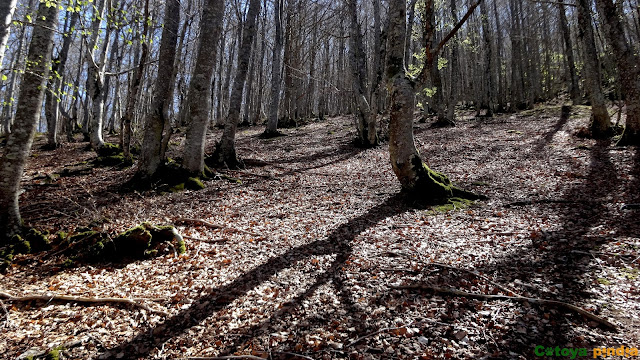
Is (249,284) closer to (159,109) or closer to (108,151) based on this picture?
(159,109)

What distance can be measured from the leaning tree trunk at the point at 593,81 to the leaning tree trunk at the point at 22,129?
15.3 meters

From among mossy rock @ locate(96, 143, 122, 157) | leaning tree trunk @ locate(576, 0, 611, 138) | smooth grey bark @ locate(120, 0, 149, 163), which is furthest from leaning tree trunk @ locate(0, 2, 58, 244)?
leaning tree trunk @ locate(576, 0, 611, 138)

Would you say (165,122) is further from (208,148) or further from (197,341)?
(197,341)

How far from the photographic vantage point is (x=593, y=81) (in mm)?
10742

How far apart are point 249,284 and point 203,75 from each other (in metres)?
6.14

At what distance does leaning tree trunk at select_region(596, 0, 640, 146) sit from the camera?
9086mm

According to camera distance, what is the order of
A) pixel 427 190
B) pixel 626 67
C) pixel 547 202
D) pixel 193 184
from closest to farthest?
1. pixel 547 202
2. pixel 427 190
3. pixel 193 184
4. pixel 626 67

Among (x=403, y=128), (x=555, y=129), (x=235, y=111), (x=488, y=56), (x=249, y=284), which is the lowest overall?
(x=249, y=284)

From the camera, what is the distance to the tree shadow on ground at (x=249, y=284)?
3.08 meters

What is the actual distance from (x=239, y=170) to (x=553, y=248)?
856cm

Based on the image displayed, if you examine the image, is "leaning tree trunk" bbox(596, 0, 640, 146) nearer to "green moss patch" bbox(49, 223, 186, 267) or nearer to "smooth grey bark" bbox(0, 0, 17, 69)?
"green moss patch" bbox(49, 223, 186, 267)

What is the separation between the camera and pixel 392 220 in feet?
20.1

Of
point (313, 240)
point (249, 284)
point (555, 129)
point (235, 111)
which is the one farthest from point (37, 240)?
point (555, 129)

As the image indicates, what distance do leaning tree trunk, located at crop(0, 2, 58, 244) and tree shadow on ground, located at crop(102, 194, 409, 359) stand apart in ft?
11.7
